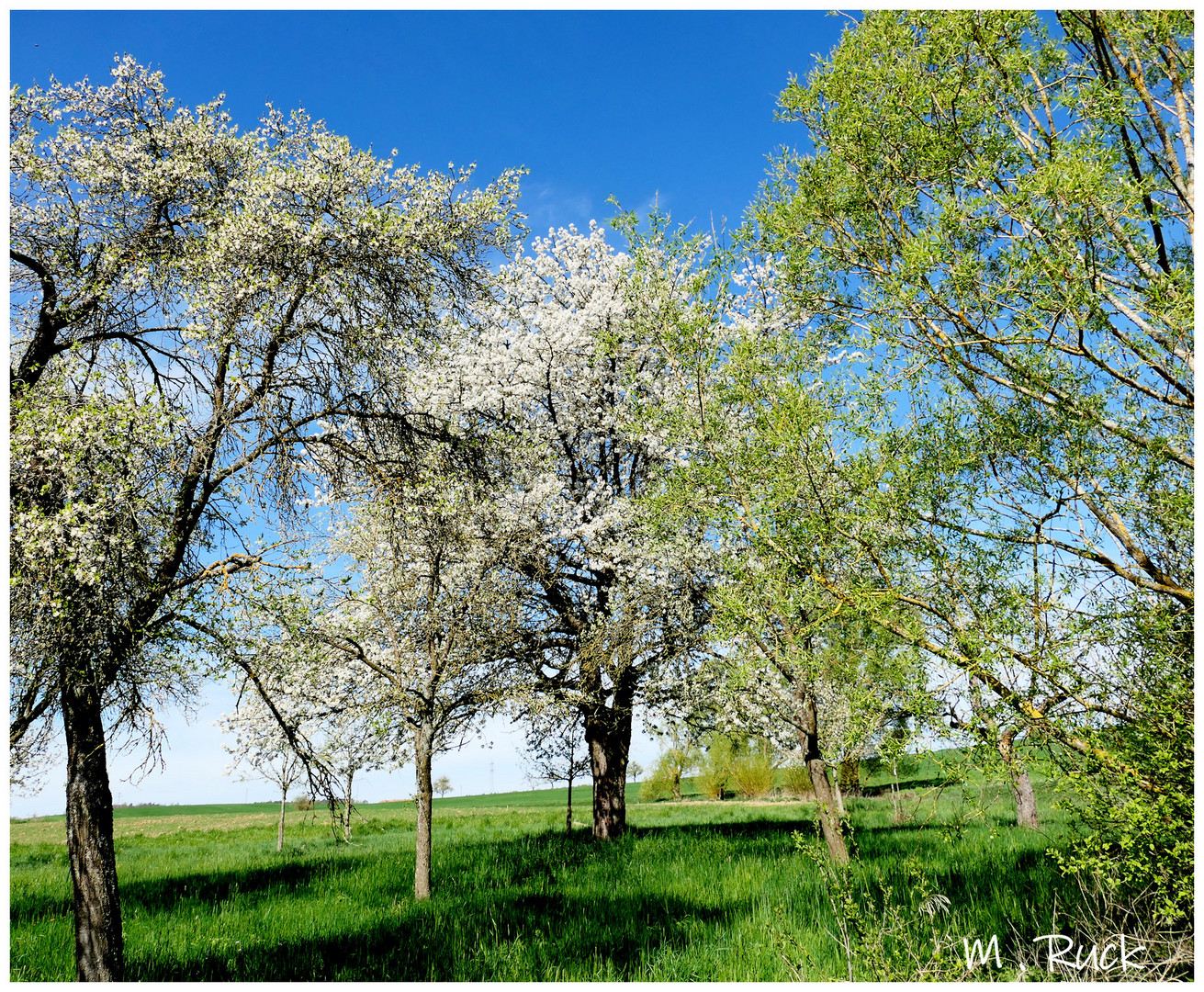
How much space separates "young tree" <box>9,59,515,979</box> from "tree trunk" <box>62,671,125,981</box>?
0.02 metres

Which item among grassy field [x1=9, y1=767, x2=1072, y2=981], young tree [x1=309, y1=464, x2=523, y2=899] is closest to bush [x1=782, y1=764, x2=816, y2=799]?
grassy field [x1=9, y1=767, x2=1072, y2=981]

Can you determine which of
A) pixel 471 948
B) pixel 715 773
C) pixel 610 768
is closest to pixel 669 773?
pixel 715 773

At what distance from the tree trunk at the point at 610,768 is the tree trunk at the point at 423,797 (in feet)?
17.6

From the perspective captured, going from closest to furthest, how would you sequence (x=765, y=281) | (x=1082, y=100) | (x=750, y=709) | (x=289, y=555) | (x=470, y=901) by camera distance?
1. (x=1082, y=100)
2. (x=289, y=555)
3. (x=470, y=901)
4. (x=765, y=281)
5. (x=750, y=709)

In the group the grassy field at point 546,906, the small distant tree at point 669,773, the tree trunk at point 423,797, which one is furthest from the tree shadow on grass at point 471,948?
the small distant tree at point 669,773

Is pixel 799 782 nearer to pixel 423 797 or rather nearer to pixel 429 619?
pixel 423 797

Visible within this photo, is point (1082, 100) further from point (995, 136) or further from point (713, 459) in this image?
point (713, 459)

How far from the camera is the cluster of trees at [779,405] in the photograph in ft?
19.1

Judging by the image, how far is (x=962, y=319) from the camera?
20.6ft

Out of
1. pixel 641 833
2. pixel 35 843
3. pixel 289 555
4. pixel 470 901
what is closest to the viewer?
pixel 289 555

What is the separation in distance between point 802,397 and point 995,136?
2.99m

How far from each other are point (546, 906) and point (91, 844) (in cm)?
589

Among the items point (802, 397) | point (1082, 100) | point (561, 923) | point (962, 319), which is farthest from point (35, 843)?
point (1082, 100)

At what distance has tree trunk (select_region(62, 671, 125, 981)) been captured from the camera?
20.8 ft
